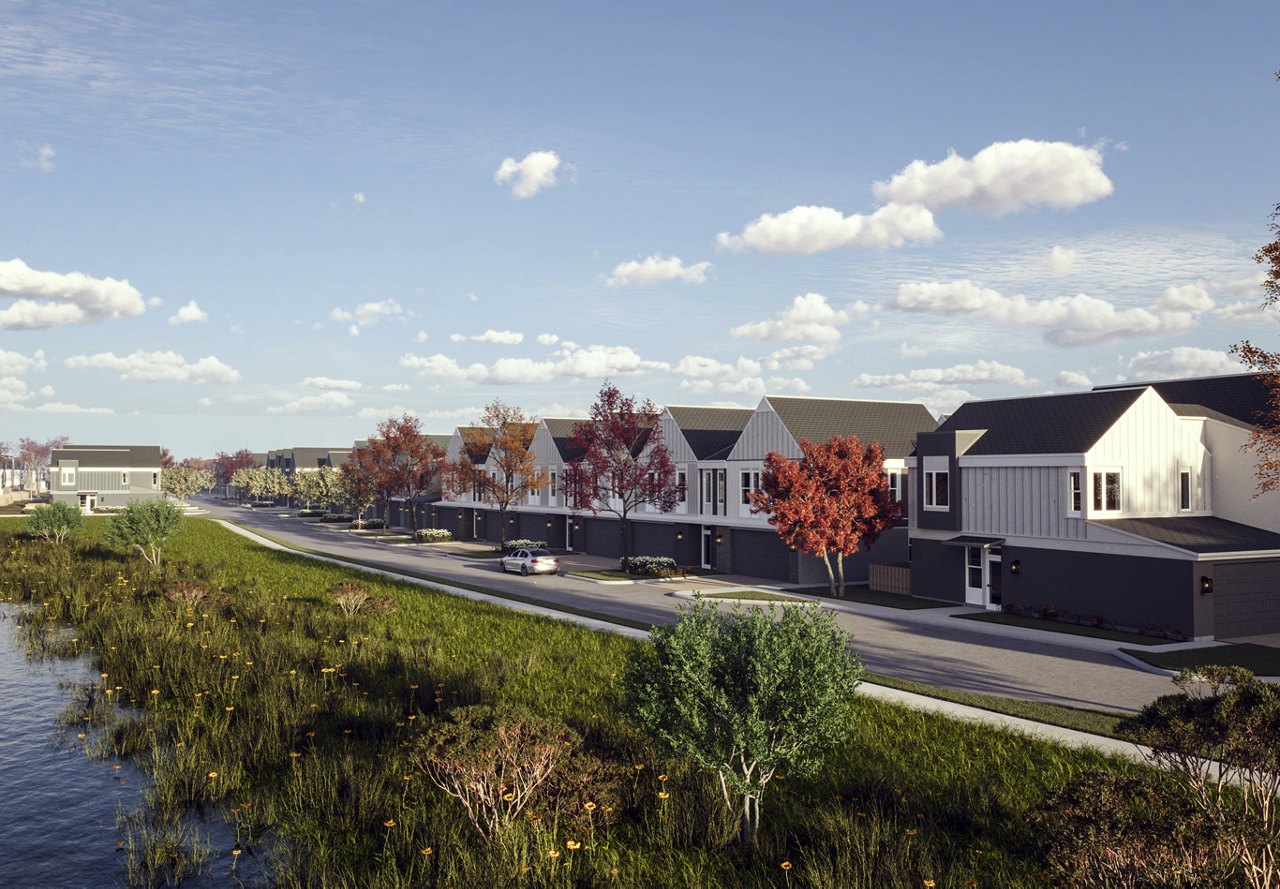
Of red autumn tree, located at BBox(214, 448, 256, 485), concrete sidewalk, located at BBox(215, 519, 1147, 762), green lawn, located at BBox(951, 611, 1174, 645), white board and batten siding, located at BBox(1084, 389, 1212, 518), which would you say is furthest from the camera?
red autumn tree, located at BBox(214, 448, 256, 485)

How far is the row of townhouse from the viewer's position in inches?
1572

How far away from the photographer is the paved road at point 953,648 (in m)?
20.0

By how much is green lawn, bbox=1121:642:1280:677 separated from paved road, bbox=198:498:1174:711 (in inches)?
32.1

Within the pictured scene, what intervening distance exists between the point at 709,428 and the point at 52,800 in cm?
3680

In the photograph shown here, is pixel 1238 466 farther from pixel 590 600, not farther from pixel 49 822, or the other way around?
pixel 49 822

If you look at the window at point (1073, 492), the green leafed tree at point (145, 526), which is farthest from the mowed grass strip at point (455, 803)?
the green leafed tree at point (145, 526)

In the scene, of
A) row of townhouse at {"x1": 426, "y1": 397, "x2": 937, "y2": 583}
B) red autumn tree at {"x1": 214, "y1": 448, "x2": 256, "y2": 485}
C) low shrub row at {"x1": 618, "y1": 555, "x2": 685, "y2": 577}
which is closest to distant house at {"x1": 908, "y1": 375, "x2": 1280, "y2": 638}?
row of townhouse at {"x1": 426, "y1": 397, "x2": 937, "y2": 583}

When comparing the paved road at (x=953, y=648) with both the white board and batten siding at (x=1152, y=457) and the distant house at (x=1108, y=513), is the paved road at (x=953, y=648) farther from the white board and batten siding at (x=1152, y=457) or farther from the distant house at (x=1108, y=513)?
the white board and batten siding at (x=1152, y=457)

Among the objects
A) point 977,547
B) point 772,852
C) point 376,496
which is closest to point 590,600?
point 977,547

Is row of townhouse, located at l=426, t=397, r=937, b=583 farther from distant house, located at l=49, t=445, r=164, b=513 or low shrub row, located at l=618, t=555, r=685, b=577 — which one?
distant house, located at l=49, t=445, r=164, b=513

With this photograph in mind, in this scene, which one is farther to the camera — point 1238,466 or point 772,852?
point 1238,466

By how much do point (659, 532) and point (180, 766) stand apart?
117 feet

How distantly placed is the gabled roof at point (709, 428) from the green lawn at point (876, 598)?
9.39m

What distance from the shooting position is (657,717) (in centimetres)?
1072
